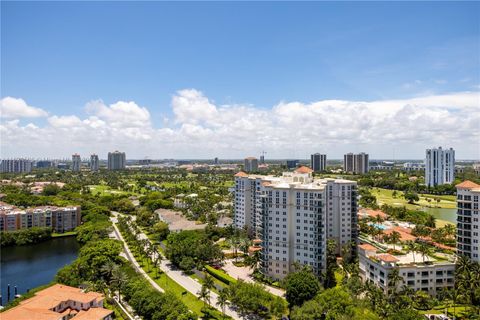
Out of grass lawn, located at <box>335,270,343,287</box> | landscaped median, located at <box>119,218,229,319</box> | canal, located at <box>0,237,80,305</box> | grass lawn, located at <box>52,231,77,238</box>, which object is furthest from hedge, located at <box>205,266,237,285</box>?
grass lawn, located at <box>52,231,77,238</box>

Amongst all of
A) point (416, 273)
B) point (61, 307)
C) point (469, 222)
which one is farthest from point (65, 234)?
point (469, 222)

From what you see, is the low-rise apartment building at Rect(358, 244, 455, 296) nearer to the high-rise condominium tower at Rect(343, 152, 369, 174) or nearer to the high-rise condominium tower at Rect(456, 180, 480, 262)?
the high-rise condominium tower at Rect(456, 180, 480, 262)

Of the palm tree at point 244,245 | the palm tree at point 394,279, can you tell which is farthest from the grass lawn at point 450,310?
the palm tree at point 244,245

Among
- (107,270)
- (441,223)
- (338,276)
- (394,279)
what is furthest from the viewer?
(441,223)

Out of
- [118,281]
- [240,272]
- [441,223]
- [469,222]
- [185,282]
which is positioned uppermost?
[469,222]

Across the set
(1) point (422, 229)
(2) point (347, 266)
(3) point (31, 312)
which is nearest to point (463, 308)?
(2) point (347, 266)

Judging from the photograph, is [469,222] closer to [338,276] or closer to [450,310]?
[450,310]

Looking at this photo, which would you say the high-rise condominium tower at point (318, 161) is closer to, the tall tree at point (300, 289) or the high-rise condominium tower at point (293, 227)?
the high-rise condominium tower at point (293, 227)
